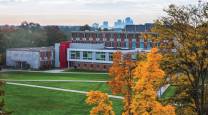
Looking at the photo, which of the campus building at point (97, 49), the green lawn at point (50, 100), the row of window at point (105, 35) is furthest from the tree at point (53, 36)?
the green lawn at point (50, 100)

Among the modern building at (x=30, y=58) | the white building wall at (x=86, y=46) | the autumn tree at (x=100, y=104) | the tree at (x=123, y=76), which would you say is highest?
the tree at (x=123, y=76)

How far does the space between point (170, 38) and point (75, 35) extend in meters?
85.4

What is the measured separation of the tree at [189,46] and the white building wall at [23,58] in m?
71.0

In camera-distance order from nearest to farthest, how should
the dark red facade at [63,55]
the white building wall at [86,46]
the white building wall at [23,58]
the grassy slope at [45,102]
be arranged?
the grassy slope at [45,102] < the white building wall at [23,58] < the white building wall at [86,46] < the dark red facade at [63,55]

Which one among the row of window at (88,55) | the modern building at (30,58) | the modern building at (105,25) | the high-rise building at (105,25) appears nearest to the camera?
the row of window at (88,55)

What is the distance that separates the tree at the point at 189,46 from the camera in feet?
62.7

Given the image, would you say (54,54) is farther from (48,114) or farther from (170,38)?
(170,38)

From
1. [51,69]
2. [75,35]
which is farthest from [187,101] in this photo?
[75,35]

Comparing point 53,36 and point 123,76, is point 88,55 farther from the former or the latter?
point 123,76

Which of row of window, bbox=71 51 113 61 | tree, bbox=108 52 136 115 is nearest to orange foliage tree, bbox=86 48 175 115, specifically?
tree, bbox=108 52 136 115

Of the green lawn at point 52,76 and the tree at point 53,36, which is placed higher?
the tree at point 53,36

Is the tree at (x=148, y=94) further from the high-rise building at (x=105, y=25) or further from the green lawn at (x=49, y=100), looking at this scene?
the high-rise building at (x=105, y=25)

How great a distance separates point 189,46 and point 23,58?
7458 centimetres

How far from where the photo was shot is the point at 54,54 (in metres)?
93.9
